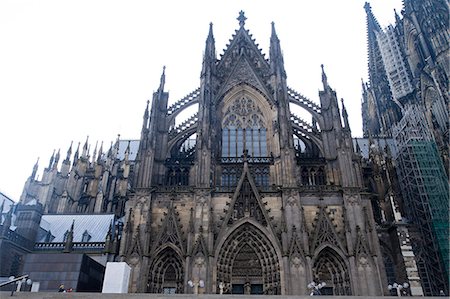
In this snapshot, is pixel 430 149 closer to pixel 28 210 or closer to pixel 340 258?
pixel 340 258

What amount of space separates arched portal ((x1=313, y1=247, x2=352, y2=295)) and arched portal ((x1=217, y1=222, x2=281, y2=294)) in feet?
8.92

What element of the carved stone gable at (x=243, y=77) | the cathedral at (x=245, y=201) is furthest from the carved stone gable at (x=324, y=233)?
the carved stone gable at (x=243, y=77)

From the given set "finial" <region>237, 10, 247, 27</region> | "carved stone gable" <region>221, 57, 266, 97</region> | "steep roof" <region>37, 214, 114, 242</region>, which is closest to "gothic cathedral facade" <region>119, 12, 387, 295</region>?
"carved stone gable" <region>221, 57, 266, 97</region>

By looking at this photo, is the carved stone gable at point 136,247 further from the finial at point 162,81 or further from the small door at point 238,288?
the finial at point 162,81

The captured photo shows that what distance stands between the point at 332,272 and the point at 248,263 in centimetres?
520

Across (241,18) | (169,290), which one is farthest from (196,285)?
(241,18)

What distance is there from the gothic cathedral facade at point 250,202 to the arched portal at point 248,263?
64mm

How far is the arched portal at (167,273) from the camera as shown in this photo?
22047 mm

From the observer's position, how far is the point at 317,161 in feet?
87.0

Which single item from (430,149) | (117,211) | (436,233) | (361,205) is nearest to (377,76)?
(430,149)

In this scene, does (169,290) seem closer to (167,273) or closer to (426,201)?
(167,273)

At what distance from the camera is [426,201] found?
28859mm

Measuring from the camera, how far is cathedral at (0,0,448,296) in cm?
2209

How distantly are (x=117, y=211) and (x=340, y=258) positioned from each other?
64.5 feet
